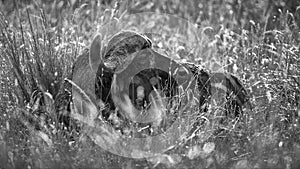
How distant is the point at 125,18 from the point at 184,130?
3.18 metres

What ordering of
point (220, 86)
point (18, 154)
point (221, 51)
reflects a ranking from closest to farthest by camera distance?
point (18, 154) < point (220, 86) < point (221, 51)

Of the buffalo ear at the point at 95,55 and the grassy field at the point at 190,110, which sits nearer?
the grassy field at the point at 190,110

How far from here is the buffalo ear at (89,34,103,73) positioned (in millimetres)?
3652

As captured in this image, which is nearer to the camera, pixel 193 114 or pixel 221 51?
pixel 193 114

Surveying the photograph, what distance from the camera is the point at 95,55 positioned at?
3.69 m

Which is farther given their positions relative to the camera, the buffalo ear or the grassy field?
the buffalo ear

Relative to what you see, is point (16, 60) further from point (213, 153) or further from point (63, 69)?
point (213, 153)

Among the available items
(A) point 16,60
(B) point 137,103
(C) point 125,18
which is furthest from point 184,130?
(C) point 125,18

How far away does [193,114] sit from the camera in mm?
3535

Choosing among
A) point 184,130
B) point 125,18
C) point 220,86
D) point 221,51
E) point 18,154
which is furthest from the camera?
point 125,18

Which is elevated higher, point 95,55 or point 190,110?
point 95,55

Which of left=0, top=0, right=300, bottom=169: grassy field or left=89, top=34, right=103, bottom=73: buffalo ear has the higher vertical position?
left=89, top=34, right=103, bottom=73: buffalo ear

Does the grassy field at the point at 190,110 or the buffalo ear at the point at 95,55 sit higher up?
the buffalo ear at the point at 95,55

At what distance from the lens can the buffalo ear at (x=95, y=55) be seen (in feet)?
12.0
